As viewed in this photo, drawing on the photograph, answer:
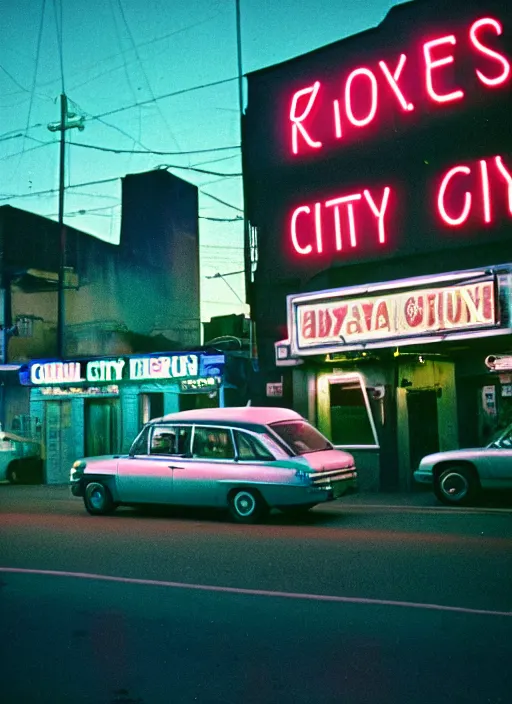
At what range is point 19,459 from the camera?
1007 inches

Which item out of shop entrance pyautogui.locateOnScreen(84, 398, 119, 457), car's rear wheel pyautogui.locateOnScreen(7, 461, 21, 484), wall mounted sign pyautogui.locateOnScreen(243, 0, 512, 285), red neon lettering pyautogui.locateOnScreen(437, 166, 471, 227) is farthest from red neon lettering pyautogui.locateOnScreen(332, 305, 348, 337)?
car's rear wheel pyautogui.locateOnScreen(7, 461, 21, 484)

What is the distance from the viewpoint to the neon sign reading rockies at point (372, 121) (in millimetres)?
18281

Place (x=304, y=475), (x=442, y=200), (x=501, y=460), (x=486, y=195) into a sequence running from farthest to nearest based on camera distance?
(x=442, y=200) → (x=486, y=195) → (x=501, y=460) → (x=304, y=475)

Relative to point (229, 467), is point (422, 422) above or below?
above

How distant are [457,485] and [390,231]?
7186 millimetres

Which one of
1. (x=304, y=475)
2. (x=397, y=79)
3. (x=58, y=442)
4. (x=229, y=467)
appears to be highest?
(x=397, y=79)

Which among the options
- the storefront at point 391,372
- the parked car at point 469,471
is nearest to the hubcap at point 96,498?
the parked car at point 469,471

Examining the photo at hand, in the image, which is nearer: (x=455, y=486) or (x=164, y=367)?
(x=455, y=486)

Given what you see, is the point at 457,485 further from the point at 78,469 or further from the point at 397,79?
the point at 397,79

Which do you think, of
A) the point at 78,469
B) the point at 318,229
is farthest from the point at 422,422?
the point at 78,469

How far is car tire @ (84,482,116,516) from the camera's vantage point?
14719mm

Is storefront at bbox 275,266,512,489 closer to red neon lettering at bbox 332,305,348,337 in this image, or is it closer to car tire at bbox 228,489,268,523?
red neon lettering at bbox 332,305,348,337

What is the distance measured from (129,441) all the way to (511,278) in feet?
46.6

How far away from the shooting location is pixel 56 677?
538cm
